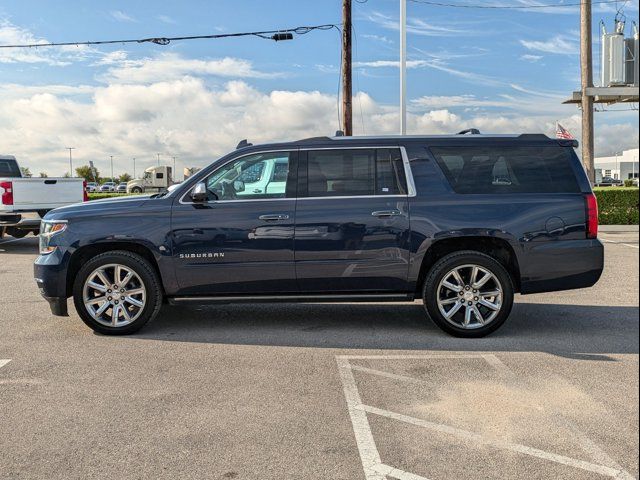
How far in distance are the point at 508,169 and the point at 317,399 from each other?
3.15 metres

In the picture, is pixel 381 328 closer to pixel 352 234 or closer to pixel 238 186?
pixel 352 234

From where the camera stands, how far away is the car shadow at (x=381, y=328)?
5691 millimetres

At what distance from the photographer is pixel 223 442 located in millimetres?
3555

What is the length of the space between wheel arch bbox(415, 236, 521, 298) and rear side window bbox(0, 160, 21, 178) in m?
15.2

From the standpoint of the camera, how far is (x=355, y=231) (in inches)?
231

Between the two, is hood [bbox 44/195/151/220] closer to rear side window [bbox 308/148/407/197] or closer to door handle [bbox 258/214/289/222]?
door handle [bbox 258/214/289/222]

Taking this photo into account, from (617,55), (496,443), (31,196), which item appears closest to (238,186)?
(496,443)

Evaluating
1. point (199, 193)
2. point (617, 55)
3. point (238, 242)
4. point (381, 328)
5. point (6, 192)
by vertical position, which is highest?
point (617, 55)

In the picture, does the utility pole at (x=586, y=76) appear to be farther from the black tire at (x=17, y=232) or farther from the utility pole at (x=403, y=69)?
the black tire at (x=17, y=232)

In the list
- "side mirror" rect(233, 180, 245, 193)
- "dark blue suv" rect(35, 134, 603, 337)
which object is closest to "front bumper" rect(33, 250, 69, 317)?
"dark blue suv" rect(35, 134, 603, 337)

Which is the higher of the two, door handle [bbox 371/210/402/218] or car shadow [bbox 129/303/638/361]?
door handle [bbox 371/210/402/218]

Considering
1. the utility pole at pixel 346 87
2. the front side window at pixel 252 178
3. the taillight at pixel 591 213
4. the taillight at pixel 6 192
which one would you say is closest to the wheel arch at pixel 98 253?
the front side window at pixel 252 178

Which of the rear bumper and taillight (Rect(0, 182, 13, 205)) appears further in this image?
taillight (Rect(0, 182, 13, 205))

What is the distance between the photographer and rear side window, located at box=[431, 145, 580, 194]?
19.6 feet
